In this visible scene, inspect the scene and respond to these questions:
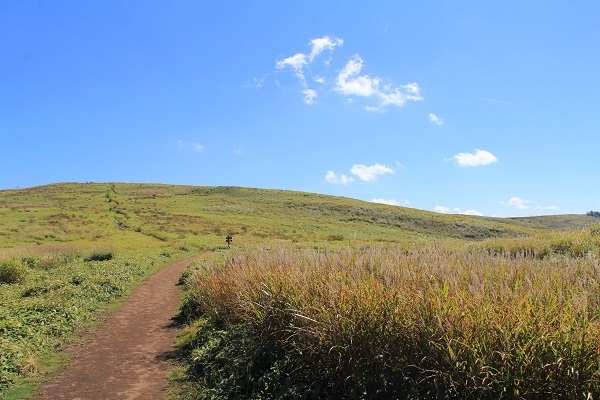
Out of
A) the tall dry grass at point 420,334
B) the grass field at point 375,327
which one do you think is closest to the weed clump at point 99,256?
the grass field at point 375,327

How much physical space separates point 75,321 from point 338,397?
1006cm

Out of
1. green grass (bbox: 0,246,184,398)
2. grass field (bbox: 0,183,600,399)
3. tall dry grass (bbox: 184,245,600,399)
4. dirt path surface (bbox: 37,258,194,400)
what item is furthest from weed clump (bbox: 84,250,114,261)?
tall dry grass (bbox: 184,245,600,399)

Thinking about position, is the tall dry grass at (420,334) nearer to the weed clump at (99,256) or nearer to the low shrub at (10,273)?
the low shrub at (10,273)

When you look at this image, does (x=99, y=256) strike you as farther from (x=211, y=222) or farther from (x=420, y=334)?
(x=211, y=222)

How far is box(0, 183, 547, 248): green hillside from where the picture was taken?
47.8 metres

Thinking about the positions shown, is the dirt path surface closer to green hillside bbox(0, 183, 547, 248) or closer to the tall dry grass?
the tall dry grass

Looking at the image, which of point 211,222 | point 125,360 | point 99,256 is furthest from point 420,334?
point 211,222

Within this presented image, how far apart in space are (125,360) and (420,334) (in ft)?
24.2

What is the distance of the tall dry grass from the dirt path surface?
58.4 inches

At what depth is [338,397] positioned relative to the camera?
4.50 m

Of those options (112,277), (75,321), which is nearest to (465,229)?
(112,277)

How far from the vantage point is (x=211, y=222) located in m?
67.9

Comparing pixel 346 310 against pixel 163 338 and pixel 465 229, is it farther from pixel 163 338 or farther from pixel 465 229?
pixel 465 229

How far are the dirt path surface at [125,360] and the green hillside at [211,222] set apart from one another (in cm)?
1955
